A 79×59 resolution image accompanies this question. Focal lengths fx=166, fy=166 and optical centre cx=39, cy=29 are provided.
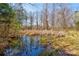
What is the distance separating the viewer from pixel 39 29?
53.4 inches

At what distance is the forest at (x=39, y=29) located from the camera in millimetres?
1342

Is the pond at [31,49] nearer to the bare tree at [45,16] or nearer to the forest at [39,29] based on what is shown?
the forest at [39,29]

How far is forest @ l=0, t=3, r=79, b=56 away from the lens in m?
1.34

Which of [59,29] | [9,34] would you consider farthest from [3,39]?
[59,29]

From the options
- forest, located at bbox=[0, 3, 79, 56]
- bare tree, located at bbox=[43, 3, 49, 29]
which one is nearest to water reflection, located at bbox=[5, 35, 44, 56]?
forest, located at bbox=[0, 3, 79, 56]

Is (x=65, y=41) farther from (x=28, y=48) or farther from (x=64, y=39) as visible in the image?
(x=28, y=48)

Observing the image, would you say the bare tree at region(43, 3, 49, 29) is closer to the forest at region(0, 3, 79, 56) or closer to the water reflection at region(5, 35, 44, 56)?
the forest at region(0, 3, 79, 56)

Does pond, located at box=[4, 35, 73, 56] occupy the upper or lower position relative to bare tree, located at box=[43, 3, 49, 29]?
lower

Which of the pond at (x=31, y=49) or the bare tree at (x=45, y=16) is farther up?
the bare tree at (x=45, y=16)

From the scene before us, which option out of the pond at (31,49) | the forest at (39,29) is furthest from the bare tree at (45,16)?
the pond at (31,49)

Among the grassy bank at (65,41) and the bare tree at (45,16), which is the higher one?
the bare tree at (45,16)

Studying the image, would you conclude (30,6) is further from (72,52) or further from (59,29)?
(72,52)

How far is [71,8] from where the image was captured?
1353 millimetres

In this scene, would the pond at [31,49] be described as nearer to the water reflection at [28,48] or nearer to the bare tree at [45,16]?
the water reflection at [28,48]
